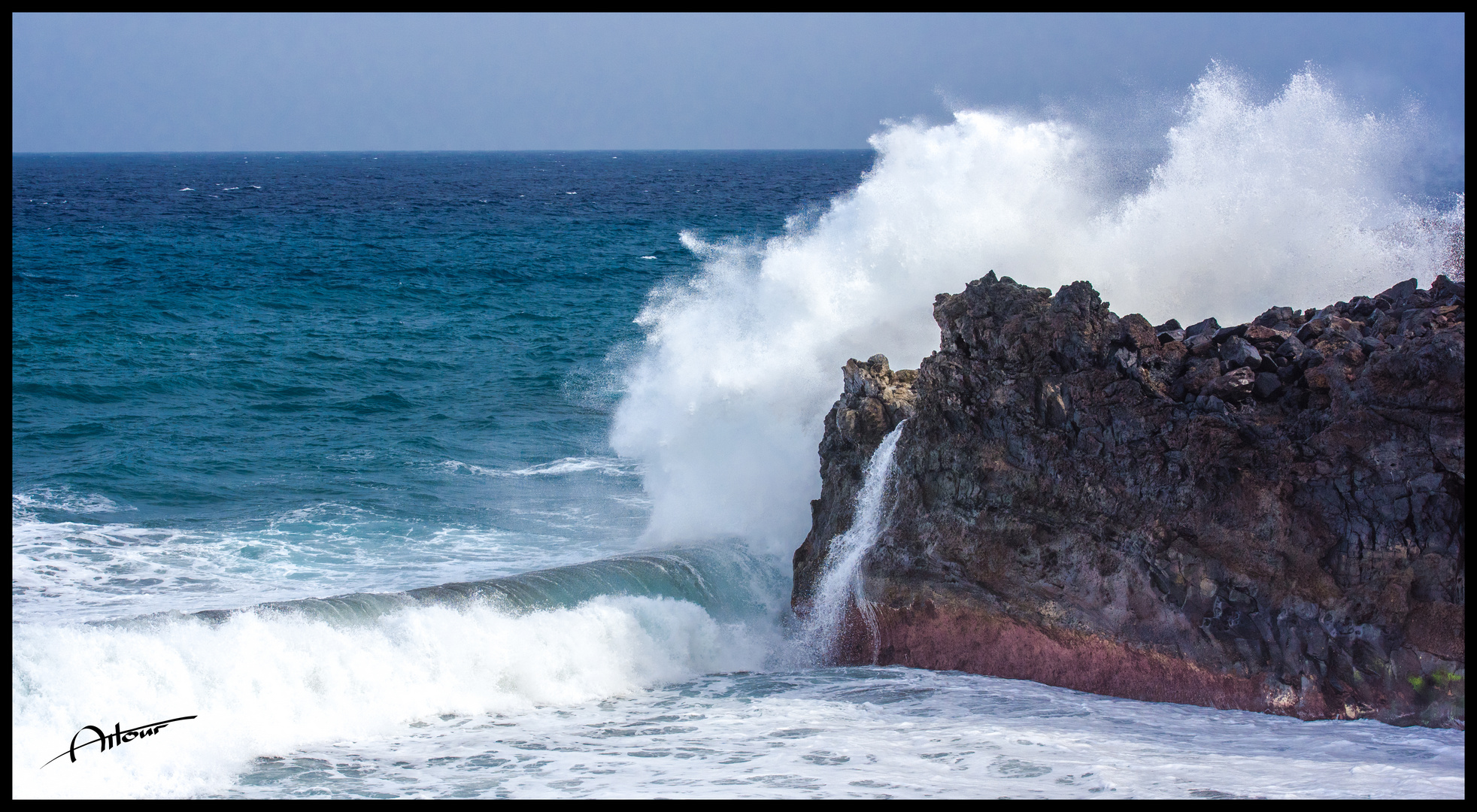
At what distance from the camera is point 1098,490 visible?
881 cm

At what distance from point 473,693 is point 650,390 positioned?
24.0 feet

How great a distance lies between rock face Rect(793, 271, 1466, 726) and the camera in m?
7.77

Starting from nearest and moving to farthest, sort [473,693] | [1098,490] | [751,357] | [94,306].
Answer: [1098,490] < [473,693] < [751,357] < [94,306]

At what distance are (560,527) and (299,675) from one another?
4.87 meters

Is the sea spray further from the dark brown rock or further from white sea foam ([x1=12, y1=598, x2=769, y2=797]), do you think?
the dark brown rock

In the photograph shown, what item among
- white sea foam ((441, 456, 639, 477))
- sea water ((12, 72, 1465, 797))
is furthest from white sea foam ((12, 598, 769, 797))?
white sea foam ((441, 456, 639, 477))

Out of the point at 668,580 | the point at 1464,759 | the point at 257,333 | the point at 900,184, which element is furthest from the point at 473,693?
the point at 257,333

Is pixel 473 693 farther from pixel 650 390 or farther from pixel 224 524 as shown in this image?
pixel 650 390
